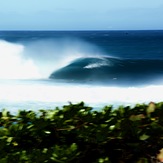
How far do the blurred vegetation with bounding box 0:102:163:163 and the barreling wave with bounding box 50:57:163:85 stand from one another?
60.4 ft

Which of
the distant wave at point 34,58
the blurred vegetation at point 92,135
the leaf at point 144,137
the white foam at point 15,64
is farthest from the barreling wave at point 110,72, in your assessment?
the leaf at point 144,137

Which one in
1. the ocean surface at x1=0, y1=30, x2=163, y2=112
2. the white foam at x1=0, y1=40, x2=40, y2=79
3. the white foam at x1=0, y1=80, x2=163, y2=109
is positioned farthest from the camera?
the white foam at x1=0, y1=40, x2=40, y2=79

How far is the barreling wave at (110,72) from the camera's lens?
23.2 metres

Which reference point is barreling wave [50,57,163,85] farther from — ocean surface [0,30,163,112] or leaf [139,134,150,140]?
leaf [139,134,150,140]

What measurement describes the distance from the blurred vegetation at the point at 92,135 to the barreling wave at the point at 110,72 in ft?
60.4

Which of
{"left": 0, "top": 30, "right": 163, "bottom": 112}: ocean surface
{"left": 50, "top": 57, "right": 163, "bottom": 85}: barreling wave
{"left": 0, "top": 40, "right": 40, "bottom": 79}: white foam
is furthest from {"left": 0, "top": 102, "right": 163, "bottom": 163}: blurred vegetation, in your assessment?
{"left": 0, "top": 40, "right": 40, "bottom": 79}: white foam

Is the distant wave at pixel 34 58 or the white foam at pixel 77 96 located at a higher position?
the distant wave at pixel 34 58

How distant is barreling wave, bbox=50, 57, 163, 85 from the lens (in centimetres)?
2317

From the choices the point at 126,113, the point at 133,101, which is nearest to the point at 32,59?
the point at 133,101

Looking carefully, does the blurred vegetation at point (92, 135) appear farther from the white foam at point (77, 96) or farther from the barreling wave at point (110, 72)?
the barreling wave at point (110, 72)

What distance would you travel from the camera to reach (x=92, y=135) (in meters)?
2.79

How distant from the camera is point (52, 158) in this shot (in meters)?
2.50

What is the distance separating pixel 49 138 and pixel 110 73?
23.1m

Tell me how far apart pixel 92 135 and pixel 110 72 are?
23732 millimetres
